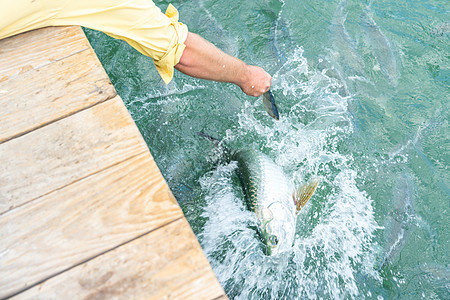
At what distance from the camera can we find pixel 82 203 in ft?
4.32

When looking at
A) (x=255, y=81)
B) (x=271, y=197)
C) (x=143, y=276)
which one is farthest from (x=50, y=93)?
(x=271, y=197)

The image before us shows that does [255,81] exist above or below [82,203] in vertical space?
below

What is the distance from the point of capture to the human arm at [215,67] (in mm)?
2100

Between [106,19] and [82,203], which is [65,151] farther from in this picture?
[106,19]

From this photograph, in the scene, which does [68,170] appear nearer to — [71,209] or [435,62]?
[71,209]

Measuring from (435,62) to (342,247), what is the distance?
221 centimetres

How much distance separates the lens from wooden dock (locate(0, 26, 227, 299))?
116 centimetres

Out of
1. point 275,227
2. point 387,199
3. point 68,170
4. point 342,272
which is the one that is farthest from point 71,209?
point 387,199

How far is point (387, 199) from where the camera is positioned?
283 centimetres

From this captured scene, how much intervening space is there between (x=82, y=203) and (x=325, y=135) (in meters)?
2.27

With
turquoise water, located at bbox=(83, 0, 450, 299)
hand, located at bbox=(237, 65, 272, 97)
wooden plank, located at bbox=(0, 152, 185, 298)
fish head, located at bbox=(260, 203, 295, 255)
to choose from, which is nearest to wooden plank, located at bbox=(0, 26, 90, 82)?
wooden plank, located at bbox=(0, 152, 185, 298)

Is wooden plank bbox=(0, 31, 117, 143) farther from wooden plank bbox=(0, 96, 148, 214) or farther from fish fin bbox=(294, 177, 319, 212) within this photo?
fish fin bbox=(294, 177, 319, 212)

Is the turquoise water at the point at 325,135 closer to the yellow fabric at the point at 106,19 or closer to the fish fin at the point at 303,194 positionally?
the fish fin at the point at 303,194

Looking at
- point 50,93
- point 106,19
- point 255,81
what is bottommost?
point 255,81
